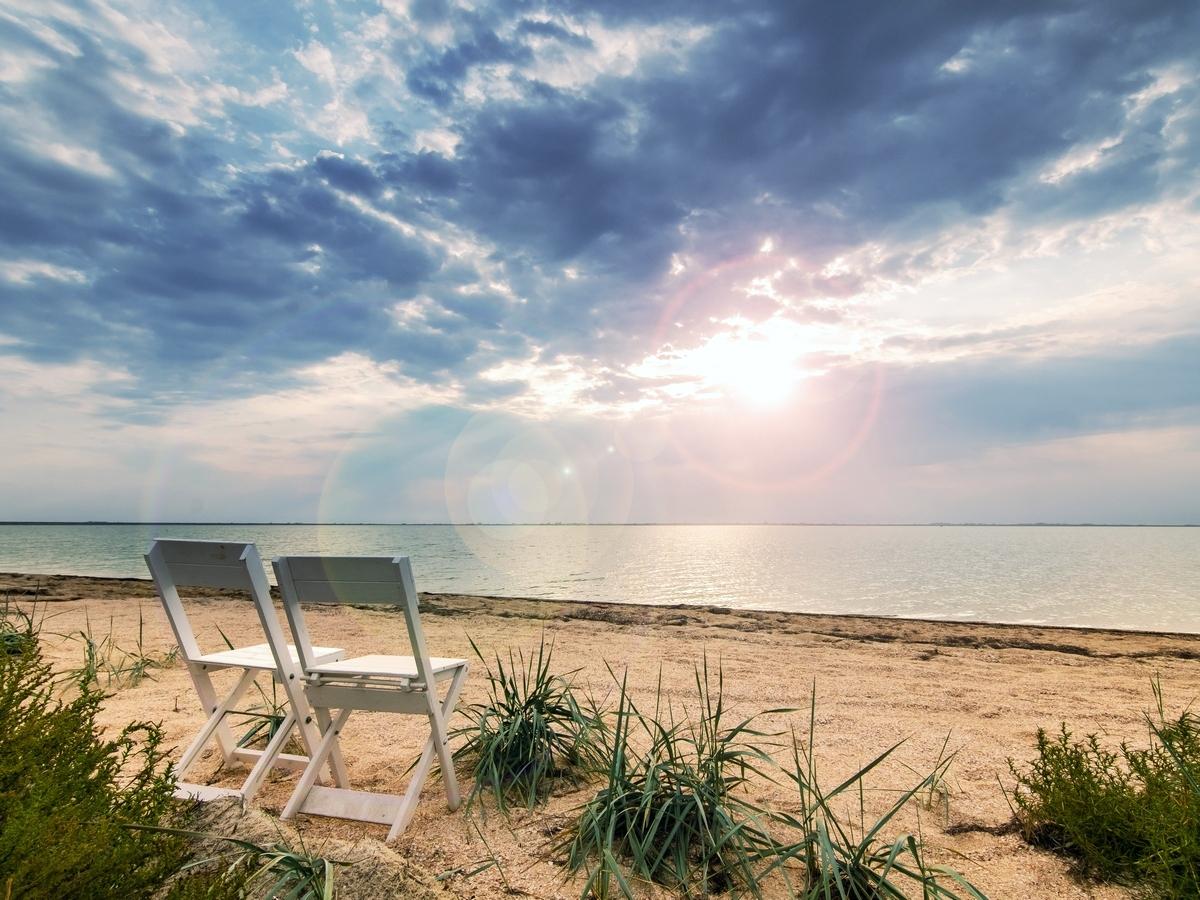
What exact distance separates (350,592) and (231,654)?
125 centimetres

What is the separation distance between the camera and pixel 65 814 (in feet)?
5.68

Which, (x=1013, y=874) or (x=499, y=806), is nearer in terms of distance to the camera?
(x=1013, y=874)

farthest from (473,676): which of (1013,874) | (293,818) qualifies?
(1013,874)

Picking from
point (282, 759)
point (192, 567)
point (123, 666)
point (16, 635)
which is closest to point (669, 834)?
point (282, 759)

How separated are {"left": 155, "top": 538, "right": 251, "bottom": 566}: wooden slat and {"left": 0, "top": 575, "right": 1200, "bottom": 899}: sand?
0.76m

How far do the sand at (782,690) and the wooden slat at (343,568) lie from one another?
109cm

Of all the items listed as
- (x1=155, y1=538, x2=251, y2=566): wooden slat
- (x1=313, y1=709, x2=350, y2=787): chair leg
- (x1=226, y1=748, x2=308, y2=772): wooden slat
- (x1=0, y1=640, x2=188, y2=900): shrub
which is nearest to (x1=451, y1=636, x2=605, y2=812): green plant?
(x1=313, y1=709, x2=350, y2=787): chair leg

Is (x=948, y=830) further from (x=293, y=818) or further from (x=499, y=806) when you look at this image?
(x=293, y=818)

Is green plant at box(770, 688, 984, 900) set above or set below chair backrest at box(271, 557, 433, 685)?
below

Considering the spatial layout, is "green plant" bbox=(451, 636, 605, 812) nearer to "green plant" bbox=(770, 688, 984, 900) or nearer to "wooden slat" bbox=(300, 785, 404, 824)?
"wooden slat" bbox=(300, 785, 404, 824)

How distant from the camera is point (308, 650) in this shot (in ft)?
11.5

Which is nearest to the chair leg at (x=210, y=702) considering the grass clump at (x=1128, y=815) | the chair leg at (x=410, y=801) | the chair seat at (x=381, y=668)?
the chair seat at (x=381, y=668)

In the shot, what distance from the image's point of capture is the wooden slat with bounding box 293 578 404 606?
3.30 metres

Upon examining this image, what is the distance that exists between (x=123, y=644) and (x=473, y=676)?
512 cm
